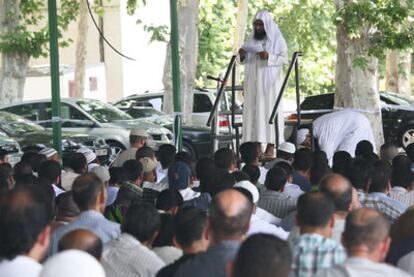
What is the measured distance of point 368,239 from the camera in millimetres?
5250

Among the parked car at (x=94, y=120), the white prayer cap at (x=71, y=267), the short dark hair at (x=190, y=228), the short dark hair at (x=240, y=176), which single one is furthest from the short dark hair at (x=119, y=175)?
the parked car at (x=94, y=120)

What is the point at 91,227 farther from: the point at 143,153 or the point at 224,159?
the point at 143,153

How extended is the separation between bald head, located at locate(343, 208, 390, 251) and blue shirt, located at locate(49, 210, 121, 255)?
7.33 ft

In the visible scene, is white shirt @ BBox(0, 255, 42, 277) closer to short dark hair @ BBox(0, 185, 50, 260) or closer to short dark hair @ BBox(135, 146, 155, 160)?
short dark hair @ BBox(0, 185, 50, 260)

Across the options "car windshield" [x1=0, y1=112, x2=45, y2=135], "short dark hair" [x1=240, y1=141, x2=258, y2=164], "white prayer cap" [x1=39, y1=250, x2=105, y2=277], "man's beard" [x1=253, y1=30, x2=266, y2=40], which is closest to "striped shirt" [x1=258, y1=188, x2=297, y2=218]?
"short dark hair" [x1=240, y1=141, x2=258, y2=164]

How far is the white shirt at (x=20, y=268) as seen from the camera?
191 inches

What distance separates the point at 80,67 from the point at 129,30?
5.11 m

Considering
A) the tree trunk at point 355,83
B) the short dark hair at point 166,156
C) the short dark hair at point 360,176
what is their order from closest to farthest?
1. the short dark hair at point 360,176
2. the short dark hair at point 166,156
3. the tree trunk at point 355,83

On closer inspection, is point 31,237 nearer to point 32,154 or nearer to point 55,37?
point 32,154

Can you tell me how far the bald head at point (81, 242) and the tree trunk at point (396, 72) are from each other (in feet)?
90.1

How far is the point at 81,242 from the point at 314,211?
1.24 metres

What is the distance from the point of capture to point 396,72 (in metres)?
33.6

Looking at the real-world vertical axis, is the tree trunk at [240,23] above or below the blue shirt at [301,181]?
above

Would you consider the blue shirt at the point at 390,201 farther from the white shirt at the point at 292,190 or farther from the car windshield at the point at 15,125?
the car windshield at the point at 15,125
